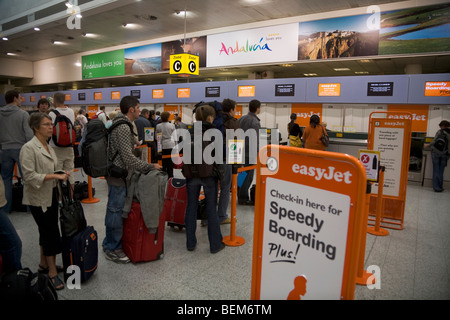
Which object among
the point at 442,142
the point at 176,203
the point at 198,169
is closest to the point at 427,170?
the point at 442,142

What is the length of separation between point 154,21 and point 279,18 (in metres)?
4.11

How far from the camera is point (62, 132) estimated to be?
411 cm

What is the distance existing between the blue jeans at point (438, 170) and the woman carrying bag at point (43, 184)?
760 cm

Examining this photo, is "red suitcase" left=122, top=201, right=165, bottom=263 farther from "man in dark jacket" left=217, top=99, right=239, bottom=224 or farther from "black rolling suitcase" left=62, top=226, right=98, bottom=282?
"man in dark jacket" left=217, top=99, right=239, bottom=224

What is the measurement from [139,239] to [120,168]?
0.77 m

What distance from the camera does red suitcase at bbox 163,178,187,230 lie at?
13.7 feet

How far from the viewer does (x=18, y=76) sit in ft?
61.5

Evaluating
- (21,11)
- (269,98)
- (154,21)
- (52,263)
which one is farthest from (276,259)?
(21,11)

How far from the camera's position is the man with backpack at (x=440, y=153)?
687 centimetres

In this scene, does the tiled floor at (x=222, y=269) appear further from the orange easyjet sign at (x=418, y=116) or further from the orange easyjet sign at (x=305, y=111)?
the orange easyjet sign at (x=305, y=111)

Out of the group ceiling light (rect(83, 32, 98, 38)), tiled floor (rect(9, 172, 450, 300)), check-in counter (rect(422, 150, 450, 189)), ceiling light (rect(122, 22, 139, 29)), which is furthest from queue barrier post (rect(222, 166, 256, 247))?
ceiling light (rect(83, 32, 98, 38))

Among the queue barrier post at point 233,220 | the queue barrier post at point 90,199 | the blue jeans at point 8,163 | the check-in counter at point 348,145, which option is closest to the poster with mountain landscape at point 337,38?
the check-in counter at point 348,145
